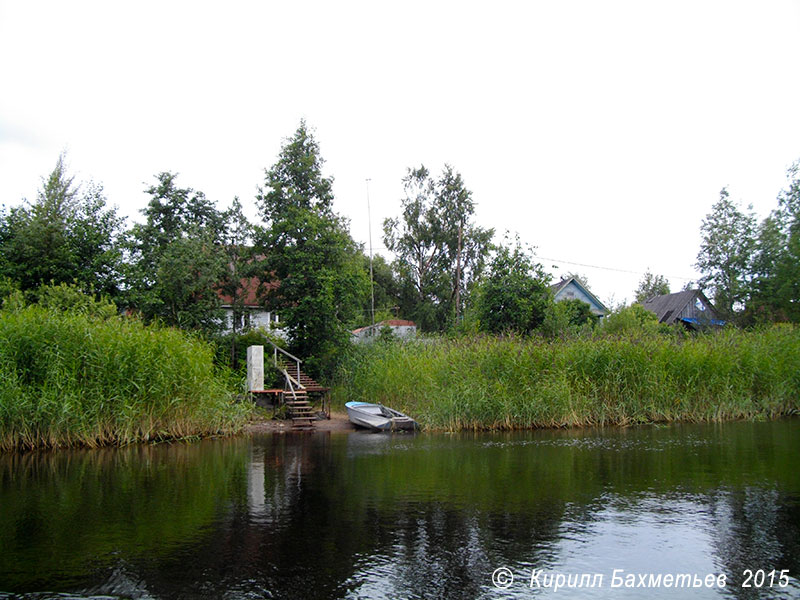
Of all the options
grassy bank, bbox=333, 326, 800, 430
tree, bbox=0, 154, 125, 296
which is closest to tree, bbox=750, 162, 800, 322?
grassy bank, bbox=333, 326, 800, 430

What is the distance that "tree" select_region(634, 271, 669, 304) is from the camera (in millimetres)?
78625

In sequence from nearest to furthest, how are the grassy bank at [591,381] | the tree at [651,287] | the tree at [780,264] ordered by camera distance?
the grassy bank at [591,381] < the tree at [780,264] < the tree at [651,287]

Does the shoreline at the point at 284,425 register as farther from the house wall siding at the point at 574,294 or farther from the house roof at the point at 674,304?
the house roof at the point at 674,304

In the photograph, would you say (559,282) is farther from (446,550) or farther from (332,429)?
(446,550)

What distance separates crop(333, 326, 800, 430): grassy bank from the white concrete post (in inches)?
170

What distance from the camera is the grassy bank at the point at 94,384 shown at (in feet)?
50.1

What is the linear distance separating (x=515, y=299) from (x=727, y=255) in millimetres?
24617

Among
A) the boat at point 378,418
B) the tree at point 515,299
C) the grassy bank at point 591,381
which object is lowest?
the boat at point 378,418

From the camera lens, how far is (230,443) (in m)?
17.6

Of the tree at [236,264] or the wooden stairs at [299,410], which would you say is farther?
the tree at [236,264]

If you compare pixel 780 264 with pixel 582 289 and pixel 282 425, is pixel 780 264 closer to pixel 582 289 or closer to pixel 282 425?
pixel 582 289

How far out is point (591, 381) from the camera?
2027cm

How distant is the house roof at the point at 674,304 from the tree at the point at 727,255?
98.5 inches

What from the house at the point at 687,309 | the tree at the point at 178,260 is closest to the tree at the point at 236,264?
the tree at the point at 178,260
